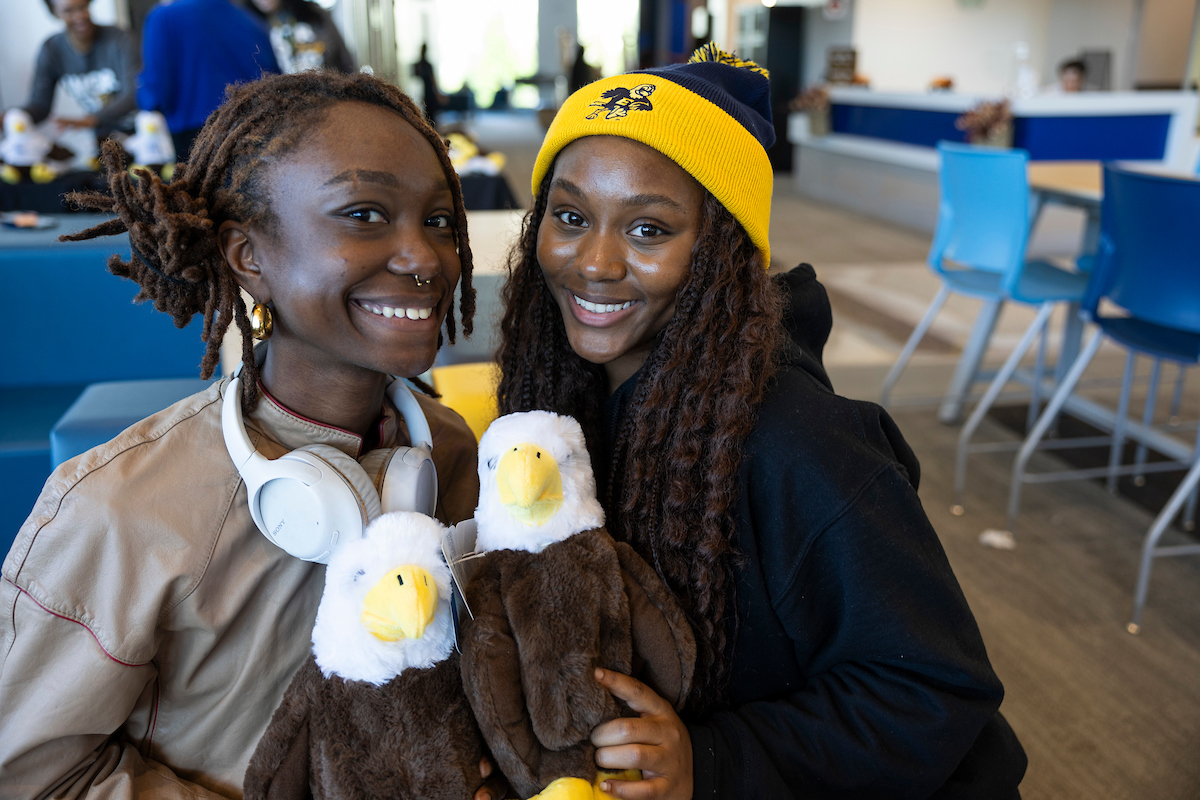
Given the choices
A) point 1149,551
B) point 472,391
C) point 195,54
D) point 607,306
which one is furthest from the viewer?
point 195,54

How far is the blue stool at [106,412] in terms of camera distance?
4.76 ft

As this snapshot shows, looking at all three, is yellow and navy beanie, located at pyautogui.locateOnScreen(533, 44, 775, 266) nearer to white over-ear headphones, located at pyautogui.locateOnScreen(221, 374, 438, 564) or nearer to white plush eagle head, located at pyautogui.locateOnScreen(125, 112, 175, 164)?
white over-ear headphones, located at pyautogui.locateOnScreen(221, 374, 438, 564)

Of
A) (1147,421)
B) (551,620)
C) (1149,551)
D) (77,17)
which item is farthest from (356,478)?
(77,17)

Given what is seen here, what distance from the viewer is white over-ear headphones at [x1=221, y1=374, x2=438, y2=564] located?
→ 924 millimetres

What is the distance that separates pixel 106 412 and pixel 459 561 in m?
0.97

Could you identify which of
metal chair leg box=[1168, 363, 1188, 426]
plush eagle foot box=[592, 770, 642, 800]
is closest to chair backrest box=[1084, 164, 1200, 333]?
metal chair leg box=[1168, 363, 1188, 426]

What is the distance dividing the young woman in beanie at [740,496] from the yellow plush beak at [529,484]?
0.57 ft

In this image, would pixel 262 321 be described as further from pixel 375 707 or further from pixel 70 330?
pixel 70 330

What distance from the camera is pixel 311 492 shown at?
92 cm

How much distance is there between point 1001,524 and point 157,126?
388 centimetres

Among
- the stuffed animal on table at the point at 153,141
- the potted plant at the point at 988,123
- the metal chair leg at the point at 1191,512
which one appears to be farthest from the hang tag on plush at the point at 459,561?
the potted plant at the point at 988,123

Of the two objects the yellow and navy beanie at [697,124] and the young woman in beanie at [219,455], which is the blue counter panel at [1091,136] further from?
the young woman in beanie at [219,455]

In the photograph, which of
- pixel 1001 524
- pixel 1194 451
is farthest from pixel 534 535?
pixel 1194 451

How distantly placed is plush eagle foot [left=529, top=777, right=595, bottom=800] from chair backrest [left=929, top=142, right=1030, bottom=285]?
312 cm
